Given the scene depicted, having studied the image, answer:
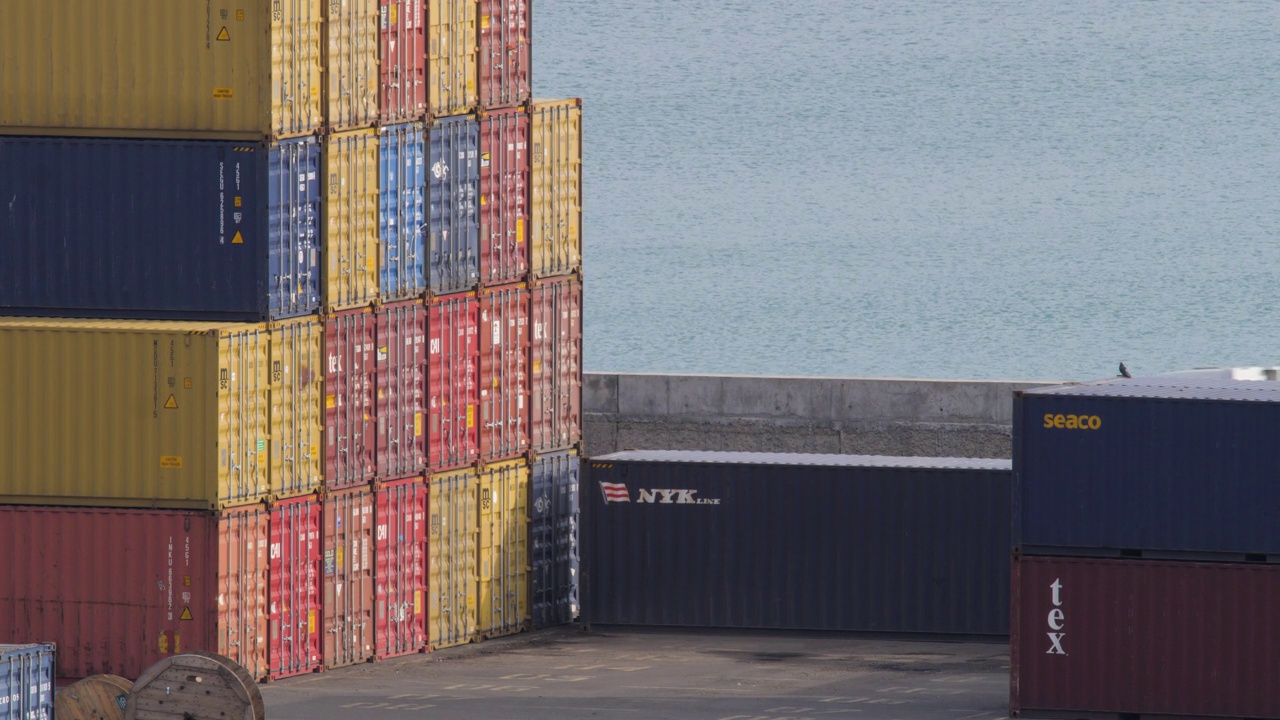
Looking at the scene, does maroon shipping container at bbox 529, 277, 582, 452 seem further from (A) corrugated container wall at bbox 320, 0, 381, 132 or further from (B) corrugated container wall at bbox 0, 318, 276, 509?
(B) corrugated container wall at bbox 0, 318, 276, 509

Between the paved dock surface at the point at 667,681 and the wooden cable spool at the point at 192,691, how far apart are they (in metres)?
2.20

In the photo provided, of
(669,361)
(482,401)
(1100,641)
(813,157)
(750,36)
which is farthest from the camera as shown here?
(750,36)

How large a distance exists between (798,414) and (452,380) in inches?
497

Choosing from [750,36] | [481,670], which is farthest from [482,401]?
[750,36]

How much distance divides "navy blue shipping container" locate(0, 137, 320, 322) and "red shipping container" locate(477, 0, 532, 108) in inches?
176

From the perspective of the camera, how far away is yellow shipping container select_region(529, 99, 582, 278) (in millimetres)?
35344

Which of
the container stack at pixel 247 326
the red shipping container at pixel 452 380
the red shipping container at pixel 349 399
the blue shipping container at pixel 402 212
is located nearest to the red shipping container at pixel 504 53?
the container stack at pixel 247 326

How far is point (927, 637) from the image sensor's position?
34.9m

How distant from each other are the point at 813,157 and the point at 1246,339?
32.1 m

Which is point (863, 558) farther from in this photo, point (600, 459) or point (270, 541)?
point (270, 541)

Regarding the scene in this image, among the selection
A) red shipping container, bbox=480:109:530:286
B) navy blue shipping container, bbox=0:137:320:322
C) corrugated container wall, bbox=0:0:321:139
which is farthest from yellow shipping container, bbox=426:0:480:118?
navy blue shipping container, bbox=0:137:320:322

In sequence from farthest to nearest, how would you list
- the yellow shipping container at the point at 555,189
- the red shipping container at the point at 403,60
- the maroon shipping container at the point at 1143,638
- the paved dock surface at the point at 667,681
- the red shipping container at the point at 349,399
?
the yellow shipping container at the point at 555,189
the red shipping container at the point at 403,60
the red shipping container at the point at 349,399
the paved dock surface at the point at 667,681
the maroon shipping container at the point at 1143,638

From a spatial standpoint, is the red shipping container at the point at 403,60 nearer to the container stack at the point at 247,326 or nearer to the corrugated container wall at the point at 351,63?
the container stack at the point at 247,326

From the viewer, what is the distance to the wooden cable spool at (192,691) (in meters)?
25.1
